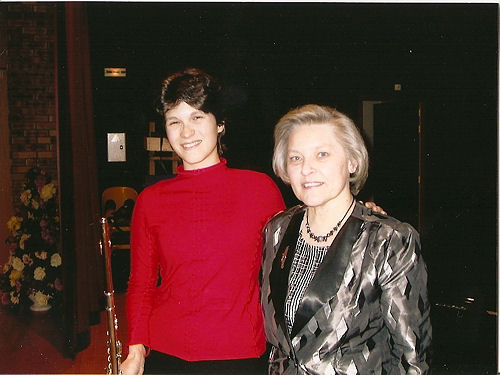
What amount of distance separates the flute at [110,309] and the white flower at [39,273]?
2657 millimetres

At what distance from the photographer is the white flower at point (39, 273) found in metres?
4.00

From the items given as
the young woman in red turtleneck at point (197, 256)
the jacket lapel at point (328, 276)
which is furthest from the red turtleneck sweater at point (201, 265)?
the jacket lapel at point (328, 276)

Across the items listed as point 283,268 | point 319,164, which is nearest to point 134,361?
point 283,268

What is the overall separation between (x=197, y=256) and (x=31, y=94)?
177 inches

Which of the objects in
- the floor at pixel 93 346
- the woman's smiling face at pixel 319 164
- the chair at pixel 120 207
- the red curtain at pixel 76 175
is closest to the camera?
the woman's smiling face at pixel 319 164

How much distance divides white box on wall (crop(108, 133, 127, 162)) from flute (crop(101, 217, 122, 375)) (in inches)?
166

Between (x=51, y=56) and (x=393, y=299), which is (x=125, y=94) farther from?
(x=393, y=299)

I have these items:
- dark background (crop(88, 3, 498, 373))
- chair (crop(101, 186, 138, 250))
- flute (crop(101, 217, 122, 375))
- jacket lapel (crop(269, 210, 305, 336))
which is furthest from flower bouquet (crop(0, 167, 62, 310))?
jacket lapel (crop(269, 210, 305, 336))

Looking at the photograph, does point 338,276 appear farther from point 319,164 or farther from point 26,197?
point 26,197

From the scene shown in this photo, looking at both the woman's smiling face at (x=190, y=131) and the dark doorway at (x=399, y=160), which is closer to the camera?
the woman's smiling face at (x=190, y=131)

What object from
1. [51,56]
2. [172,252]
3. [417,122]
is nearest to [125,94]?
[51,56]

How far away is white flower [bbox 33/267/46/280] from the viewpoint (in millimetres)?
3998

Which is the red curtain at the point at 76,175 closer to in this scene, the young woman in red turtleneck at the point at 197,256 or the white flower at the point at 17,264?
the white flower at the point at 17,264

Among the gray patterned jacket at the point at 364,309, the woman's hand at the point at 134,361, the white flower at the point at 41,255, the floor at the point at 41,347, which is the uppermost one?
the gray patterned jacket at the point at 364,309
